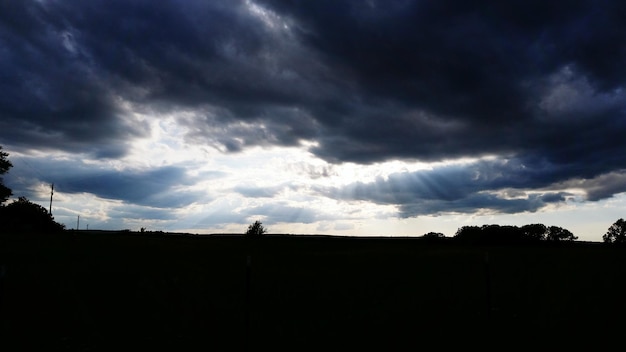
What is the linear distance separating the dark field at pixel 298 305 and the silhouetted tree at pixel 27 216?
219 ft

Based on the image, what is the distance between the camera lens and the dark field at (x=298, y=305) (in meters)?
17.8

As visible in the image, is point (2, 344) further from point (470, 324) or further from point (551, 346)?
point (551, 346)

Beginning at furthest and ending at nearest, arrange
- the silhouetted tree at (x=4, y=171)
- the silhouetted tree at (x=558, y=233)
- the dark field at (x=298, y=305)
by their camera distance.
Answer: the silhouetted tree at (x=558, y=233), the silhouetted tree at (x=4, y=171), the dark field at (x=298, y=305)

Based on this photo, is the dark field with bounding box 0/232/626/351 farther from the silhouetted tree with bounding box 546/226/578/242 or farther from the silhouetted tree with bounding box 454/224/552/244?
the silhouetted tree with bounding box 546/226/578/242

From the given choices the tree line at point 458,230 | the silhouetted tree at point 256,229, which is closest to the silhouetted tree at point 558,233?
the tree line at point 458,230

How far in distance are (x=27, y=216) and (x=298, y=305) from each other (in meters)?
108

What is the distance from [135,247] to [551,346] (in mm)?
50685

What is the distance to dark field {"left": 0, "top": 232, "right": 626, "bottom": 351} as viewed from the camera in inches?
699

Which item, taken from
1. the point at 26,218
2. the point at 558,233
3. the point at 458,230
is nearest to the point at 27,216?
the point at 26,218

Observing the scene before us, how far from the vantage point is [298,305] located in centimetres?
2516

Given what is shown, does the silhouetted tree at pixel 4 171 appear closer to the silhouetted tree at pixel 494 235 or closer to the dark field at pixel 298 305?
the dark field at pixel 298 305

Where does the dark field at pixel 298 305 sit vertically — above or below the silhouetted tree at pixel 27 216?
below

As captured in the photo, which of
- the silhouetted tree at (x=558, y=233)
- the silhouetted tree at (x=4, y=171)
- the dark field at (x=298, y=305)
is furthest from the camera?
the silhouetted tree at (x=558, y=233)

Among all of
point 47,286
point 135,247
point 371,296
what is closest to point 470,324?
point 371,296
